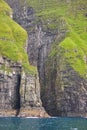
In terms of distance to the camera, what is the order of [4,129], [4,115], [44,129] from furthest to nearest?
[4,115], [44,129], [4,129]

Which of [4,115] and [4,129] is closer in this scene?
[4,129]

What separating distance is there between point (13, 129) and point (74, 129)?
18022 mm

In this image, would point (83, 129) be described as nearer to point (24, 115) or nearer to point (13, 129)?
point (13, 129)

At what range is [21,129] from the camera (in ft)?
360

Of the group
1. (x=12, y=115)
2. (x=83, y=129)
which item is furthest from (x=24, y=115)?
(x=83, y=129)

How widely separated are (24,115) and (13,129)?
3640 inches

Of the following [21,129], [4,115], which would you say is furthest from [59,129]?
[4,115]

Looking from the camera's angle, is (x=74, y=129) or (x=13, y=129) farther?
(x=74, y=129)

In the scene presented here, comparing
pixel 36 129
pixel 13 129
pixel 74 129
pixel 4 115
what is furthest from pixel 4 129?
pixel 4 115

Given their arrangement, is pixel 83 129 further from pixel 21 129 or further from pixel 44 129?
pixel 21 129

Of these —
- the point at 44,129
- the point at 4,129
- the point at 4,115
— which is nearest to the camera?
the point at 4,129

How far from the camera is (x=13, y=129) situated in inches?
4237

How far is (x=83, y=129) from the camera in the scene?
381 ft

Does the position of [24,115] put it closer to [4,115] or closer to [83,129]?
[4,115]
